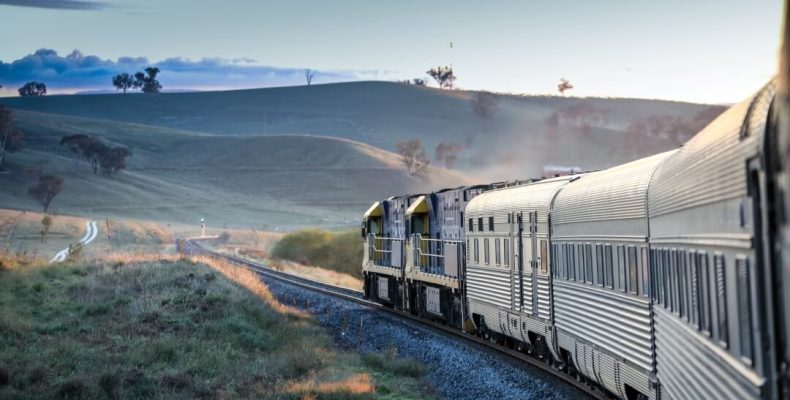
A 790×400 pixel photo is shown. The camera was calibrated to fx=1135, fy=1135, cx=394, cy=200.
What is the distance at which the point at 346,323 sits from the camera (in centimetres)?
3331

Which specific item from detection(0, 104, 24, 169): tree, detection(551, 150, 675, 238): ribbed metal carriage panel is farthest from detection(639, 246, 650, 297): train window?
detection(0, 104, 24, 169): tree

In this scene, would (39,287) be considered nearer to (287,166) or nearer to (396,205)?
(396,205)

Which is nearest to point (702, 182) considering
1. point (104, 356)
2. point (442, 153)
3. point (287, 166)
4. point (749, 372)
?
point (749, 372)

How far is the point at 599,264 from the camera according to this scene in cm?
1514

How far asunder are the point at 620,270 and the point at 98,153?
148955 millimetres

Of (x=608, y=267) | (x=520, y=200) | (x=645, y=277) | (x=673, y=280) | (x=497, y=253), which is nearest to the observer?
(x=673, y=280)

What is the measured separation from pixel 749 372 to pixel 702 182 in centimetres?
208

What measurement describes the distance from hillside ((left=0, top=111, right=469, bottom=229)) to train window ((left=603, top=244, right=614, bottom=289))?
117 metres

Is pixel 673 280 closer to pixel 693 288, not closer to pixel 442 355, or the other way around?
pixel 693 288

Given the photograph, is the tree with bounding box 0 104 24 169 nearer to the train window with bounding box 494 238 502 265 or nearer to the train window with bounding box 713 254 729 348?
the train window with bounding box 494 238 502 265

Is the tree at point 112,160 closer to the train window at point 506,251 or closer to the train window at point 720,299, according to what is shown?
the train window at point 506,251

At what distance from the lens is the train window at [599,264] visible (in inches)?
591

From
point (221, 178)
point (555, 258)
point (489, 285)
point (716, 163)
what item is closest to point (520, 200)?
point (555, 258)

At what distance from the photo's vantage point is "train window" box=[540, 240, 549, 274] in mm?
18995
